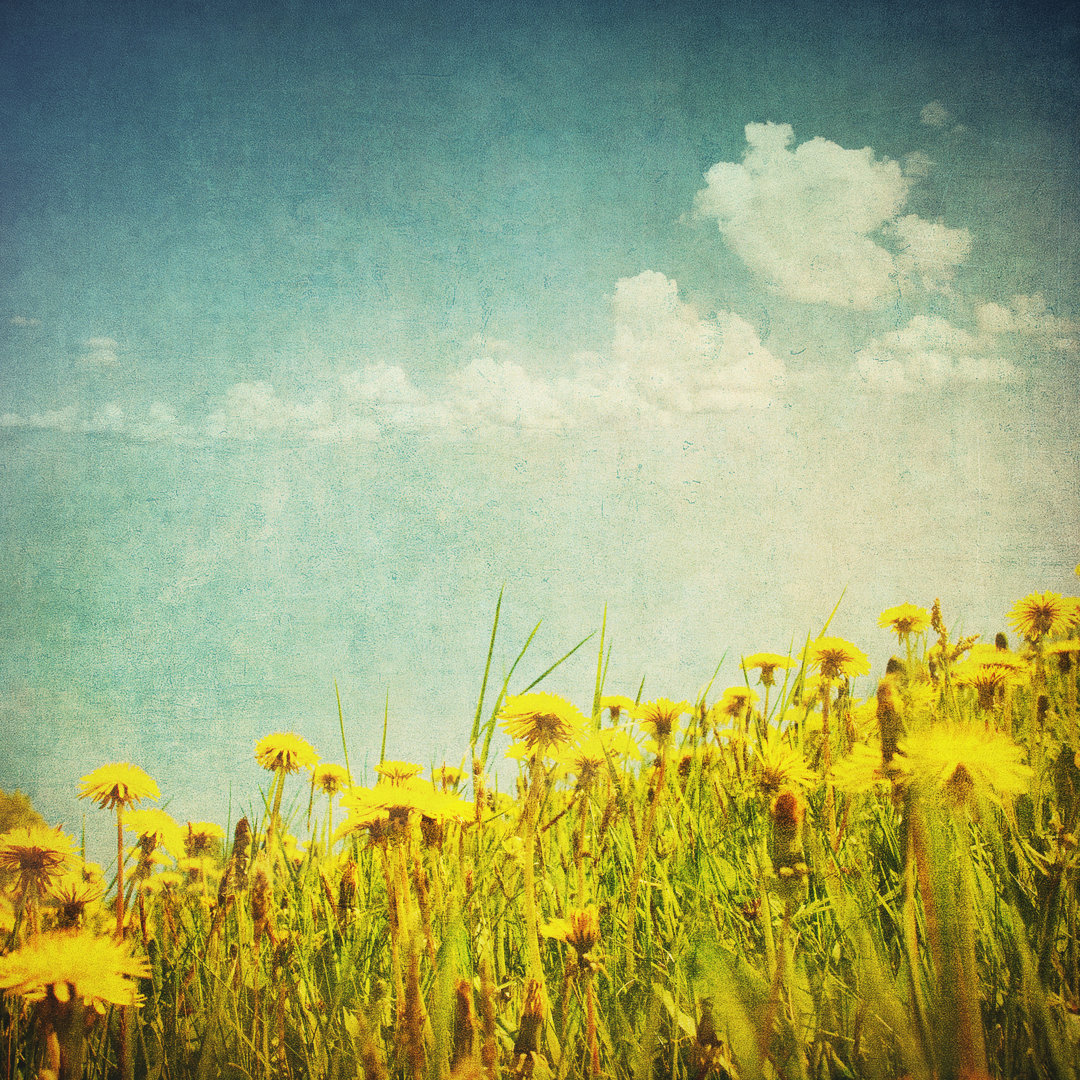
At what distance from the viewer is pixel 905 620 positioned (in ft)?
7.25

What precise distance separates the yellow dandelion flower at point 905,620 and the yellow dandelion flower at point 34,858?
2.35m

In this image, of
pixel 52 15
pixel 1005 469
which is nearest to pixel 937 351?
pixel 1005 469

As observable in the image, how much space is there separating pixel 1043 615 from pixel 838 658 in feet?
2.95

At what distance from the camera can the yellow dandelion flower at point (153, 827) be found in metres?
1.41

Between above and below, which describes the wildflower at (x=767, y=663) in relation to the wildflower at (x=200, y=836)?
above

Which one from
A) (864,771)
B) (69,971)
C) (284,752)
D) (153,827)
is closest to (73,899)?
(69,971)

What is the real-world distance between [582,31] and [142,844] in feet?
12.0

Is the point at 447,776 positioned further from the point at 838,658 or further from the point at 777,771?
the point at 838,658

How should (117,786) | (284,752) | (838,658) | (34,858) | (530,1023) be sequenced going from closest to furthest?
(530,1023) < (34,858) < (117,786) < (284,752) < (838,658)

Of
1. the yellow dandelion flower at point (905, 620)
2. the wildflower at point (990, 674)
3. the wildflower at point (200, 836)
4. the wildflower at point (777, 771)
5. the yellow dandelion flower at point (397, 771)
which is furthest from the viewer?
the yellow dandelion flower at point (905, 620)

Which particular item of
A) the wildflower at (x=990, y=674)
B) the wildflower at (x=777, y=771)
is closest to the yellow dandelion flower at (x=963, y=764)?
the wildflower at (x=777, y=771)

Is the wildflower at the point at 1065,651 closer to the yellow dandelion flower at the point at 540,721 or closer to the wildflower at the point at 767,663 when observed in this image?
the wildflower at the point at 767,663

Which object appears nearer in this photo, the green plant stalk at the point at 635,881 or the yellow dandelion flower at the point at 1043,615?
the green plant stalk at the point at 635,881

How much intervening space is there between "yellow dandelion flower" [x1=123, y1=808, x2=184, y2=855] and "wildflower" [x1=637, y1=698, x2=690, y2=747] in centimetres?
115
